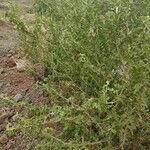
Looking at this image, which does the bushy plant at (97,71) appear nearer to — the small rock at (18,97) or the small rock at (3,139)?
the small rock at (18,97)

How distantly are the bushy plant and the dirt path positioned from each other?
0.35 m

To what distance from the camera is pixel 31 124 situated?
2.60m

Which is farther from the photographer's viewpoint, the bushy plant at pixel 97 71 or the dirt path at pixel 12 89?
the dirt path at pixel 12 89

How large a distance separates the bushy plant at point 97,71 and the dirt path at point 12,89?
354mm

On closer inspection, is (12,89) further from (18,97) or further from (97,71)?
(97,71)

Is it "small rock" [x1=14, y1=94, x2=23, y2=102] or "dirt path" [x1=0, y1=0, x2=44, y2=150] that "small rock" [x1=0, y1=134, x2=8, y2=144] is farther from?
"small rock" [x1=14, y1=94, x2=23, y2=102]

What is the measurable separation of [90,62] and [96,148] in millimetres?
549

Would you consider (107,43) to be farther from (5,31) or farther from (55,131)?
(5,31)

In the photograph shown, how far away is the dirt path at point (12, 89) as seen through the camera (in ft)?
11.2

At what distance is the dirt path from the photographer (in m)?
3.41

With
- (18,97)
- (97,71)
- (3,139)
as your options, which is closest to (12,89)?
(18,97)

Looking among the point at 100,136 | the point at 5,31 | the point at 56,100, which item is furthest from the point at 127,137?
the point at 5,31

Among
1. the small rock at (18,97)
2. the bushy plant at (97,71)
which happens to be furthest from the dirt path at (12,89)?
the bushy plant at (97,71)

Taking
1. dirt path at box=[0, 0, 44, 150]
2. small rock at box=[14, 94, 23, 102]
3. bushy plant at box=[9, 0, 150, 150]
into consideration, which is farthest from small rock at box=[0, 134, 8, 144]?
bushy plant at box=[9, 0, 150, 150]
